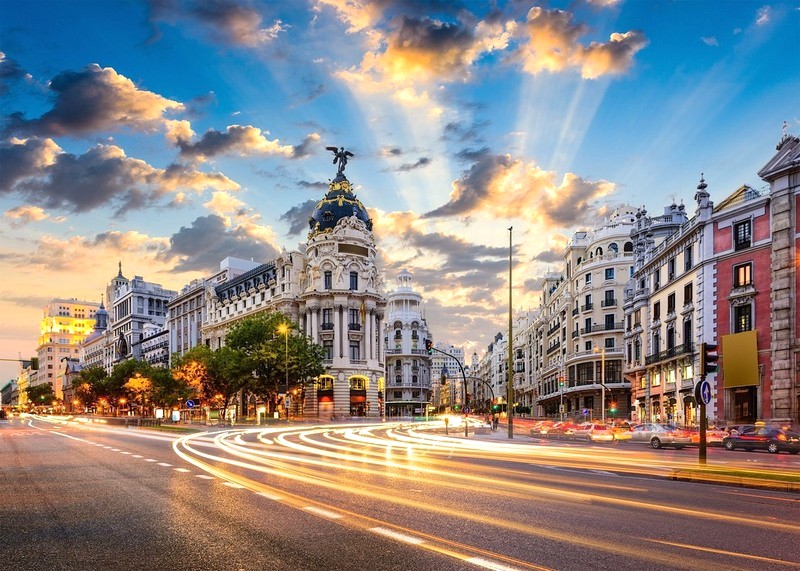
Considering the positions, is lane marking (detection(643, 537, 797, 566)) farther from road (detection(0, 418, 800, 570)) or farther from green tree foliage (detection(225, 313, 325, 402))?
green tree foliage (detection(225, 313, 325, 402))

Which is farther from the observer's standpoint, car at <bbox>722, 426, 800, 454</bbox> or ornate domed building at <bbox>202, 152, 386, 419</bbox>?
ornate domed building at <bbox>202, 152, 386, 419</bbox>

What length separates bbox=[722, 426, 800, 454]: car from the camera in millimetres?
35156

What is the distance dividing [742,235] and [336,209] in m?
66.6

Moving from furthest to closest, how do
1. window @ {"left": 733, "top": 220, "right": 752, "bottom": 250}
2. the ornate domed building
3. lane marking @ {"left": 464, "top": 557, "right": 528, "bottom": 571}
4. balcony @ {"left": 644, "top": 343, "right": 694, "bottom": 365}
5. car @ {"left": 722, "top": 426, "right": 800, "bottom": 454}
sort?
the ornate domed building
balcony @ {"left": 644, "top": 343, "right": 694, "bottom": 365}
window @ {"left": 733, "top": 220, "right": 752, "bottom": 250}
car @ {"left": 722, "top": 426, "right": 800, "bottom": 454}
lane marking @ {"left": 464, "top": 557, "right": 528, "bottom": 571}

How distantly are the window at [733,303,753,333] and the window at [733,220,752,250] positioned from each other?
423cm

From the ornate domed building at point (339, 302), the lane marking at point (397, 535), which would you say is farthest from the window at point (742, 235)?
the ornate domed building at point (339, 302)

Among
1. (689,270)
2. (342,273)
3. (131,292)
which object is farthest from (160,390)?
(131,292)

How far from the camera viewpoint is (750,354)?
4850 centimetres

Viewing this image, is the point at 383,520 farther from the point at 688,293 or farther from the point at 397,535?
the point at 688,293

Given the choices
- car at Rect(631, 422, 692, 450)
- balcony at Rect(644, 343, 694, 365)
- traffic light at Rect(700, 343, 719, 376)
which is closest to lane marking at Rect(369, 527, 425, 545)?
traffic light at Rect(700, 343, 719, 376)

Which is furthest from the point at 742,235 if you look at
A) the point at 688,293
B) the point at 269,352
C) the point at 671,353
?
the point at 269,352

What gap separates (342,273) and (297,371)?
76.7 feet

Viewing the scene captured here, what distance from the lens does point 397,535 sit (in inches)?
384

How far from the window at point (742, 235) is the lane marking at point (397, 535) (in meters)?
46.8
